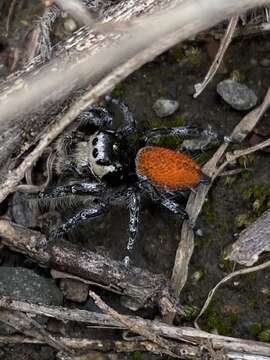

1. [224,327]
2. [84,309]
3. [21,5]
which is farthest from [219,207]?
[21,5]

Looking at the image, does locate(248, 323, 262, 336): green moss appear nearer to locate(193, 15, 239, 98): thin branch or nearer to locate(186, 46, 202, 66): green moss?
locate(193, 15, 239, 98): thin branch

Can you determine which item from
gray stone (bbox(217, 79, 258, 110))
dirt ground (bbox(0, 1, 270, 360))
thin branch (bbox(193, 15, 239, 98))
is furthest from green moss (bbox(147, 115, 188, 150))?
gray stone (bbox(217, 79, 258, 110))

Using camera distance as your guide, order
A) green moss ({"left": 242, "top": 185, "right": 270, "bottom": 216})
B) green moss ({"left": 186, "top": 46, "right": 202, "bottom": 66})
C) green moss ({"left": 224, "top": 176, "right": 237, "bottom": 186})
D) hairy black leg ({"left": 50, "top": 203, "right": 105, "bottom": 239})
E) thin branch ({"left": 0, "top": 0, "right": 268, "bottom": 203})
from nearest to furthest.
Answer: thin branch ({"left": 0, "top": 0, "right": 268, "bottom": 203}), hairy black leg ({"left": 50, "top": 203, "right": 105, "bottom": 239}), green moss ({"left": 242, "top": 185, "right": 270, "bottom": 216}), green moss ({"left": 224, "top": 176, "right": 237, "bottom": 186}), green moss ({"left": 186, "top": 46, "right": 202, "bottom": 66})

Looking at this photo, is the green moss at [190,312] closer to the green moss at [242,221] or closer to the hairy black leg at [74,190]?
the green moss at [242,221]

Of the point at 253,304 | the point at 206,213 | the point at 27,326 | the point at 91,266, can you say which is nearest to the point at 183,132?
the point at 206,213

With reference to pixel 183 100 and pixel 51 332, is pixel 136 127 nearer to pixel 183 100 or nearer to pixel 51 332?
pixel 183 100

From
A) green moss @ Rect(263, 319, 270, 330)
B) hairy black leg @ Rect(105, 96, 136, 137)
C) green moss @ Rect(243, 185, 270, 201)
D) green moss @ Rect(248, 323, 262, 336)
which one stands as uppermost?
hairy black leg @ Rect(105, 96, 136, 137)

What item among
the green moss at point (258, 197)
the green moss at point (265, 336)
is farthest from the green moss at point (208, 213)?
the green moss at point (265, 336)
